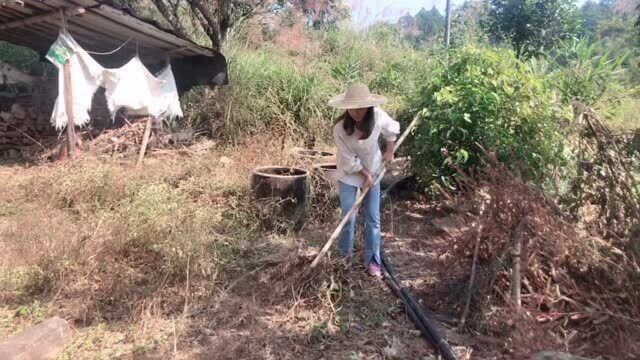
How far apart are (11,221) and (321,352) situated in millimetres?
3532

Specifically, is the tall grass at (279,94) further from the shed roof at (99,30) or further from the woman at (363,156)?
the woman at (363,156)

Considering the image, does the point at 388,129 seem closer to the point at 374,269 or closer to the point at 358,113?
the point at 358,113

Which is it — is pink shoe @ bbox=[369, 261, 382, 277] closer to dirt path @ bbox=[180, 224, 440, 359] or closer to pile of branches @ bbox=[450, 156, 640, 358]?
dirt path @ bbox=[180, 224, 440, 359]

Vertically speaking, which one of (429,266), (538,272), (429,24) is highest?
(429,24)

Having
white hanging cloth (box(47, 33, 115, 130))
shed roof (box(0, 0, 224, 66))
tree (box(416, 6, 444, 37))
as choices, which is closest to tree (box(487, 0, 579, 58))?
shed roof (box(0, 0, 224, 66))

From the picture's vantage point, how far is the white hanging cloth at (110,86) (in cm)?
623

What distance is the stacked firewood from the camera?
25.5 feet

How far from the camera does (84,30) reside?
7.15 m

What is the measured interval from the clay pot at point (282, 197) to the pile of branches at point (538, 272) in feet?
6.02

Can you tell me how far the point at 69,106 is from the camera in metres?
6.30

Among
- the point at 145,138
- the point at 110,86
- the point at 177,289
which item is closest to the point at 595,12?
the point at 145,138

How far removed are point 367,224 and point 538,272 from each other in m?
1.29

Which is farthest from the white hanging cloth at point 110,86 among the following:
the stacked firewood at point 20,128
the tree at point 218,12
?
the stacked firewood at point 20,128

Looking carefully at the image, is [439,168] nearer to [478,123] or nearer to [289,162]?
[478,123]
